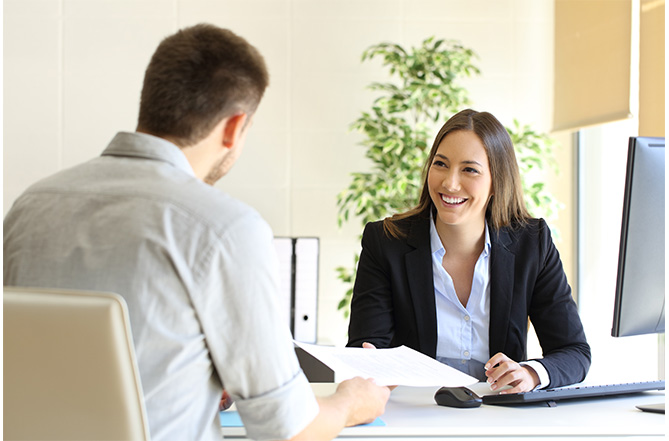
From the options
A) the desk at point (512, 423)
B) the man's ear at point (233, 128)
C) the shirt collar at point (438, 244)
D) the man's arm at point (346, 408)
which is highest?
the man's ear at point (233, 128)

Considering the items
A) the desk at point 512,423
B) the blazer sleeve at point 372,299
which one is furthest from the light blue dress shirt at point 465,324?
the desk at point 512,423

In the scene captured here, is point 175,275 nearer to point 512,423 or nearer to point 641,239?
point 512,423

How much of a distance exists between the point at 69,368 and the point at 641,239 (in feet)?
3.83

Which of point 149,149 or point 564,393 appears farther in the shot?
point 564,393

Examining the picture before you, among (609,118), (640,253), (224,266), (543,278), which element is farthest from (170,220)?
(609,118)

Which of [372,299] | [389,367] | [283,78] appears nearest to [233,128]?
[389,367]

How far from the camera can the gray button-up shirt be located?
1.00 metres

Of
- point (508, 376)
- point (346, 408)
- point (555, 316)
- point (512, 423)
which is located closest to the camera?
point (346, 408)

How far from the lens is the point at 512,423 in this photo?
1399 millimetres

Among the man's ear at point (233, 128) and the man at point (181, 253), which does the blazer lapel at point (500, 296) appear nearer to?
the man at point (181, 253)

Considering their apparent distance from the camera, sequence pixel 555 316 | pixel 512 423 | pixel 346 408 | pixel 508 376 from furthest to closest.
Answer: pixel 555 316
pixel 508 376
pixel 512 423
pixel 346 408

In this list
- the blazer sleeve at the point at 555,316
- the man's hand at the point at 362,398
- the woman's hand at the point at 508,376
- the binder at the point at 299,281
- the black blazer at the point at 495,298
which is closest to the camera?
the man's hand at the point at 362,398

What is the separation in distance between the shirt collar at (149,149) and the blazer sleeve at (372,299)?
1042mm

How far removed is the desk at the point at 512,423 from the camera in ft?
4.49
